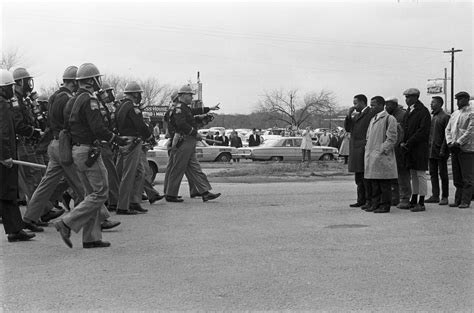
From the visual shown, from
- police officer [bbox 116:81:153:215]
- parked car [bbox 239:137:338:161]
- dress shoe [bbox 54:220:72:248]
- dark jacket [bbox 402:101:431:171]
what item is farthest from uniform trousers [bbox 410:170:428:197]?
parked car [bbox 239:137:338:161]

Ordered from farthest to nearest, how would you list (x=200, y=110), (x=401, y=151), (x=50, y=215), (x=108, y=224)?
(x=200, y=110) < (x=401, y=151) < (x=50, y=215) < (x=108, y=224)

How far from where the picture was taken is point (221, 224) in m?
9.41

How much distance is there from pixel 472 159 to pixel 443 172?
66cm

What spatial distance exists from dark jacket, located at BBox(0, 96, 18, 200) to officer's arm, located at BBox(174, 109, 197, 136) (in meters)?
4.08

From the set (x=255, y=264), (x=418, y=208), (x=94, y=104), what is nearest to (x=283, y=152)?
(x=418, y=208)

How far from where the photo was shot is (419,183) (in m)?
10.6

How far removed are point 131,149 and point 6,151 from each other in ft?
10.3

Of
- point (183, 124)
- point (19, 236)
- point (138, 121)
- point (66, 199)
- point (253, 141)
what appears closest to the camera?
point (19, 236)

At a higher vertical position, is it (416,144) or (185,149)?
(416,144)

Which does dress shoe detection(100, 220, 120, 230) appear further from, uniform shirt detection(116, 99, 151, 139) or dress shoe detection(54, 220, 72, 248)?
uniform shirt detection(116, 99, 151, 139)

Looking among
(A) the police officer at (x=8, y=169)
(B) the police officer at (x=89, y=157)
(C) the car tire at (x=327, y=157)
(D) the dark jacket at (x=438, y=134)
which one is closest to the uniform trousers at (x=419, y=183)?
(D) the dark jacket at (x=438, y=134)

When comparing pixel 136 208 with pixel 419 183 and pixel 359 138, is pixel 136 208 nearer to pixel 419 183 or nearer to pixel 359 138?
pixel 359 138

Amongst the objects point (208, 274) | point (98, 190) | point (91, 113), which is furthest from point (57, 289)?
point (91, 113)

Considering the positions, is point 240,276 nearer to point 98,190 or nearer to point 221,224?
point 98,190
